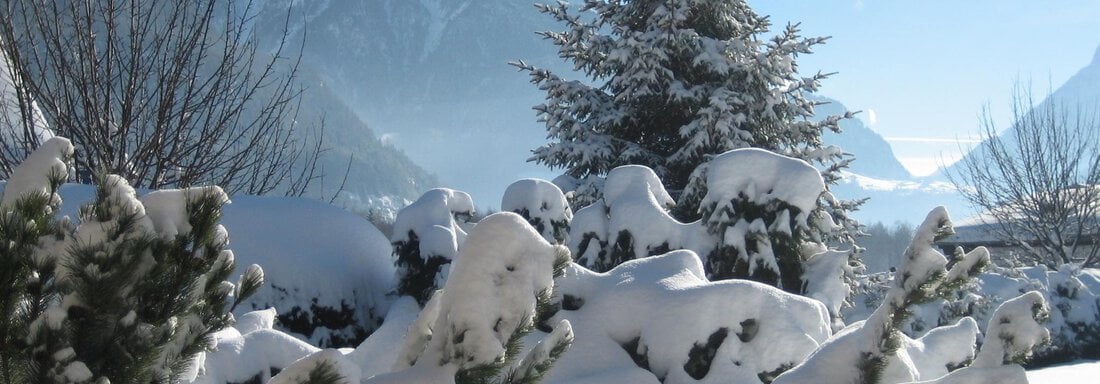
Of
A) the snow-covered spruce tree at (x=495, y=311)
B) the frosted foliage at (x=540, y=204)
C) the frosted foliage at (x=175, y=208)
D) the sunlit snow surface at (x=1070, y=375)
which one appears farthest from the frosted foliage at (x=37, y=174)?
the sunlit snow surface at (x=1070, y=375)

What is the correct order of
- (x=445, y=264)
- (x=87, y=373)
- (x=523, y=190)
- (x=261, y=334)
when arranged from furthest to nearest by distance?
1. (x=523, y=190)
2. (x=445, y=264)
3. (x=261, y=334)
4. (x=87, y=373)

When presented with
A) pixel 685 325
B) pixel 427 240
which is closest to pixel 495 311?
pixel 685 325

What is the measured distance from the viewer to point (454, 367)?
158cm

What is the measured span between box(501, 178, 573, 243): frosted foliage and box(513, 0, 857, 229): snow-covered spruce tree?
333 centimetres

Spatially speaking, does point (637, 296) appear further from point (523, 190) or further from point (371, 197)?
point (371, 197)

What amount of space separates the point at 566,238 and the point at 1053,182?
17393mm

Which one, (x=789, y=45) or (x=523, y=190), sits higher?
(x=789, y=45)

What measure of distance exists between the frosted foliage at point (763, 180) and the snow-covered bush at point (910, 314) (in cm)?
385

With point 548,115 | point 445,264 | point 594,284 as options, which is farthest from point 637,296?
point 548,115

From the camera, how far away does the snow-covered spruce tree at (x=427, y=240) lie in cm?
607

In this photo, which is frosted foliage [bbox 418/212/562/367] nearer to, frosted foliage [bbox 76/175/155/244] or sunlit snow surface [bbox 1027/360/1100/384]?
frosted foliage [bbox 76/175/155/244]

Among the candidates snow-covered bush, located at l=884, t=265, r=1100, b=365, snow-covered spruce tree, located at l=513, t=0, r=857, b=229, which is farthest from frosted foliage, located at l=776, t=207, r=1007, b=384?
snow-covered bush, located at l=884, t=265, r=1100, b=365

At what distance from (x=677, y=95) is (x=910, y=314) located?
9.44 metres

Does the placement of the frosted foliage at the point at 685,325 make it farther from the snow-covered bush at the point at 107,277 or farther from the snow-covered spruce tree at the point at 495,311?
the snow-covered bush at the point at 107,277
